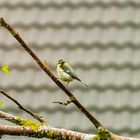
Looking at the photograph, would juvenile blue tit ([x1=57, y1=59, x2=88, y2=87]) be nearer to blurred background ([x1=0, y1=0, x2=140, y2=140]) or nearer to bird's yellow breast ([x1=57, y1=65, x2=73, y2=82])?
bird's yellow breast ([x1=57, y1=65, x2=73, y2=82])

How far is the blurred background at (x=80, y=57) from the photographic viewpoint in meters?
3.95

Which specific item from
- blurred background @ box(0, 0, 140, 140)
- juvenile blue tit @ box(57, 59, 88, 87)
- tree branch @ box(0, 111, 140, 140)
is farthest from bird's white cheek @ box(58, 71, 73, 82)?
blurred background @ box(0, 0, 140, 140)

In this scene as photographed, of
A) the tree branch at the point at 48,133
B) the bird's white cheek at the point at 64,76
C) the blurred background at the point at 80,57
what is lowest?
the tree branch at the point at 48,133

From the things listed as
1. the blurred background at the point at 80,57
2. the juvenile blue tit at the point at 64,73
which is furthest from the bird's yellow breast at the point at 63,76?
the blurred background at the point at 80,57

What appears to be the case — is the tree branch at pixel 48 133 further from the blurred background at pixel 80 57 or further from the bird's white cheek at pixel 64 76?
the blurred background at pixel 80 57

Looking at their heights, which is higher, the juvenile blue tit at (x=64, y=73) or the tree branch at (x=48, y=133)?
the juvenile blue tit at (x=64, y=73)

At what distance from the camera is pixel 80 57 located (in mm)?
4207

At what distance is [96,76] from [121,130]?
17.3 inches

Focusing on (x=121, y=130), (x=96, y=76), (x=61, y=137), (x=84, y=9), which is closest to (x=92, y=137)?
(x=61, y=137)

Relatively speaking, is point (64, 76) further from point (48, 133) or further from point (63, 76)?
point (48, 133)

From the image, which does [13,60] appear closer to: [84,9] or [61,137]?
[84,9]

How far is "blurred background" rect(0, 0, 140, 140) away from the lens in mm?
3949

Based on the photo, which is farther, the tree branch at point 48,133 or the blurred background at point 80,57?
the blurred background at point 80,57

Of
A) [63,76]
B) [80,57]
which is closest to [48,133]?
[63,76]
